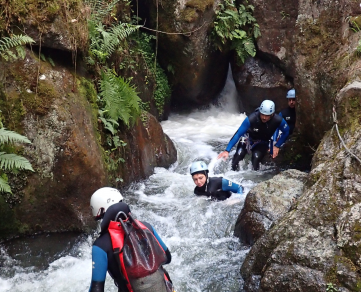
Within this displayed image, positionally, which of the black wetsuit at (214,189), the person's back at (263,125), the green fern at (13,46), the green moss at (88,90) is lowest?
the black wetsuit at (214,189)

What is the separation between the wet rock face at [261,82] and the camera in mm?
12953

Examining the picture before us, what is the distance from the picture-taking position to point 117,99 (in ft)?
23.8

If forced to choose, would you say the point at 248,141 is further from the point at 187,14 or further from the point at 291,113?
the point at 187,14

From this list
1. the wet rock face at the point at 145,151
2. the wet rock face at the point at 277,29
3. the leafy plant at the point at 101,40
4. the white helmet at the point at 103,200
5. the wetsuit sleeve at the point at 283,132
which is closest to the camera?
the white helmet at the point at 103,200

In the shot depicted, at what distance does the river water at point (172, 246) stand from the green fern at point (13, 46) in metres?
2.53

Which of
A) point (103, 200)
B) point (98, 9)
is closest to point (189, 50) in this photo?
point (98, 9)

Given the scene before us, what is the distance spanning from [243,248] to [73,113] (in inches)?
122

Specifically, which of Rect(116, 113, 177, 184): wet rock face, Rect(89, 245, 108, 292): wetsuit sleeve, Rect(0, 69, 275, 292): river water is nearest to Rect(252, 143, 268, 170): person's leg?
Rect(0, 69, 275, 292): river water

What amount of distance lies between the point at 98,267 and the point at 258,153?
21.2 ft

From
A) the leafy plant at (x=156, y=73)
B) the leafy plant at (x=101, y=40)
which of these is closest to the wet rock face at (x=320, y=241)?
the leafy plant at (x=101, y=40)

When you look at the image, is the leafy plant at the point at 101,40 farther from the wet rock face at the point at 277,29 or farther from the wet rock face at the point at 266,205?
the wet rock face at the point at 277,29

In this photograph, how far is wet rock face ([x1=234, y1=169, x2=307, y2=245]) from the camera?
5454mm

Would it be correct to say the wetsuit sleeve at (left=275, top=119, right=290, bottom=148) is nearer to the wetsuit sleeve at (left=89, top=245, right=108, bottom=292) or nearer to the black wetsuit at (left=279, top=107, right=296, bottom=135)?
the black wetsuit at (left=279, top=107, right=296, bottom=135)

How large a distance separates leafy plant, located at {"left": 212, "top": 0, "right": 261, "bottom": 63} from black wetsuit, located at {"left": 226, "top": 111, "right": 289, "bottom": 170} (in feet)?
14.4
